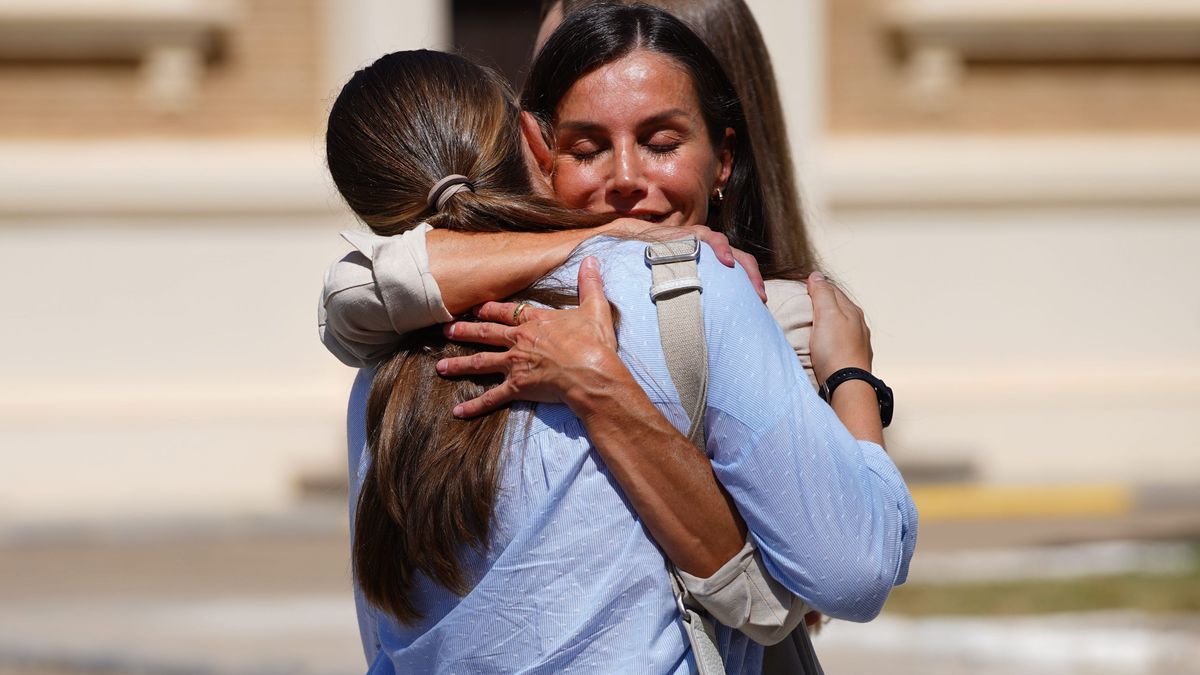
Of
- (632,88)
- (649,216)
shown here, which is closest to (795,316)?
(649,216)

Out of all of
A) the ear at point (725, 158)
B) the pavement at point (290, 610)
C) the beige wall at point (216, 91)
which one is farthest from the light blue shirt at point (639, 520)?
the beige wall at point (216, 91)

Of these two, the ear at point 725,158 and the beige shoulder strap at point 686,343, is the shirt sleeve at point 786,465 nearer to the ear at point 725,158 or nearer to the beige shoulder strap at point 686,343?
the beige shoulder strap at point 686,343

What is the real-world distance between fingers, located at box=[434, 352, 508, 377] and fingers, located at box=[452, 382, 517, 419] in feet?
0.08

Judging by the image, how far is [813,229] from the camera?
9.47m

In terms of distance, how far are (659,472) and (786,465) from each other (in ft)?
0.45

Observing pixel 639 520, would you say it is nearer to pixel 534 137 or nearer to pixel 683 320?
pixel 683 320

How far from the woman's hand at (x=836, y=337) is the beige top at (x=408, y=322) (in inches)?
1.4

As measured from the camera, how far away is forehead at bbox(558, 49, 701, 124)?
6.73ft

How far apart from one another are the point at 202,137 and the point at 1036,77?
527 cm

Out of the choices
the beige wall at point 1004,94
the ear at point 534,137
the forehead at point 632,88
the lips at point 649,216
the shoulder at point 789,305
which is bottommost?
the shoulder at point 789,305

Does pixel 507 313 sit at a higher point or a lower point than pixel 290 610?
higher

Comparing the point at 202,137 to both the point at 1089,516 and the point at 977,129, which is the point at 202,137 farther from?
the point at 1089,516

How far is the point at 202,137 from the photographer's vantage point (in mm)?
9820

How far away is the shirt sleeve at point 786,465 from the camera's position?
1.69 meters
